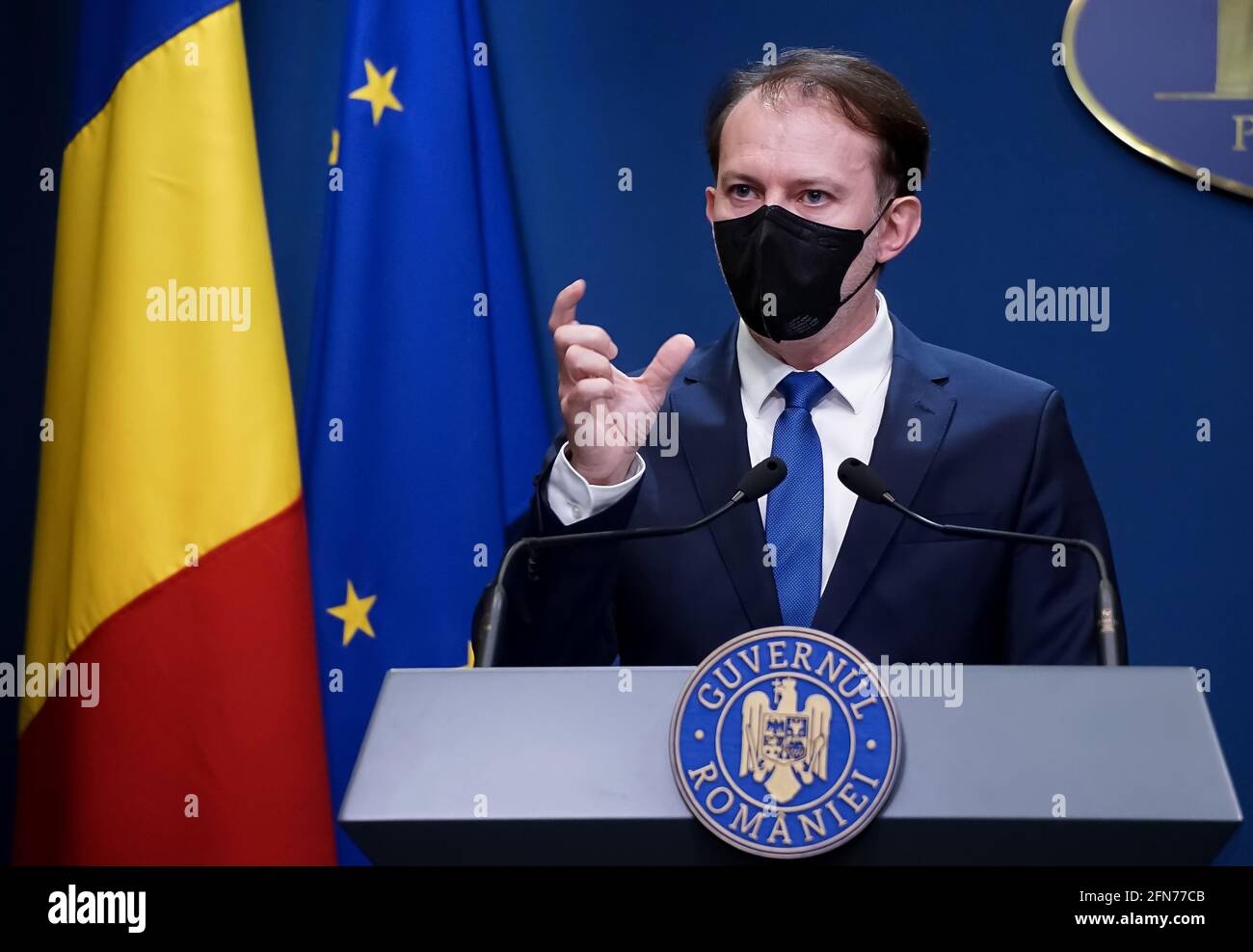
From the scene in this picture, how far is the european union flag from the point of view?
272 cm

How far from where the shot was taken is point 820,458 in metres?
2.13

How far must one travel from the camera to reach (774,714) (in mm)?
1275

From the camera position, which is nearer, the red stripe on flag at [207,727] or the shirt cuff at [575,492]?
the shirt cuff at [575,492]

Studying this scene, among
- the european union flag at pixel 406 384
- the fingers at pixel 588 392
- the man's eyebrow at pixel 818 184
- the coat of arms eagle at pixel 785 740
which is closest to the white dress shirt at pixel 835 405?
the man's eyebrow at pixel 818 184

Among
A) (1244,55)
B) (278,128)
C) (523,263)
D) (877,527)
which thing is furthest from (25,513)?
(1244,55)

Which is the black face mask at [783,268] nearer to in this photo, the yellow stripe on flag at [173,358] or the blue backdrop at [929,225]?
the blue backdrop at [929,225]

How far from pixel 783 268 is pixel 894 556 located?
1.60 feet

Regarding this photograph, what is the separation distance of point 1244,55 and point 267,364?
2.08 metres

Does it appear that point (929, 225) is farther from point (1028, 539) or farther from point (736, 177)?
point (1028, 539)

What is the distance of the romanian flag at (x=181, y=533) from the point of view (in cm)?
258

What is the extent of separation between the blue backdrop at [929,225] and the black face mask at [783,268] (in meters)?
0.70
